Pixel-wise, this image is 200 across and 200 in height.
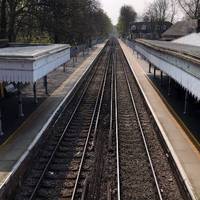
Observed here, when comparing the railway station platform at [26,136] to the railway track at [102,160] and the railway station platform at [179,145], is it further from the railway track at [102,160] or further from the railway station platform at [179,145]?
the railway station platform at [179,145]

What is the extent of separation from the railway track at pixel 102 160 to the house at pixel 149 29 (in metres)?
79.6

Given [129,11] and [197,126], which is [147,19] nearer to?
[129,11]

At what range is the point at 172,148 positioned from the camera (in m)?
14.9

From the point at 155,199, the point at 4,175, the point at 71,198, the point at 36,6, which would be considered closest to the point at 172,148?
the point at 155,199

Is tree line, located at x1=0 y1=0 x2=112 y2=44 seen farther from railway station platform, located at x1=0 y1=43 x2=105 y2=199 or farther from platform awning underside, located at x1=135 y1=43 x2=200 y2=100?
platform awning underside, located at x1=135 y1=43 x2=200 y2=100

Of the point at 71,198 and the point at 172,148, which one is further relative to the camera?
the point at 172,148

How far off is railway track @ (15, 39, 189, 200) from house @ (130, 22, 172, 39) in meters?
79.6

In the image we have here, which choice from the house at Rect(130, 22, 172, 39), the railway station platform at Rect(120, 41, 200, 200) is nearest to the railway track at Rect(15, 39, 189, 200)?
the railway station platform at Rect(120, 41, 200, 200)

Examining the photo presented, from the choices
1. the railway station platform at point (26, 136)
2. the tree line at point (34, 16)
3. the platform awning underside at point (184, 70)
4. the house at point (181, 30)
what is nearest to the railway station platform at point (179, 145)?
the platform awning underside at point (184, 70)

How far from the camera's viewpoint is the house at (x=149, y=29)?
10296 centimetres

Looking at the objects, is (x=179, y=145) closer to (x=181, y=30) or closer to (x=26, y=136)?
(x=26, y=136)

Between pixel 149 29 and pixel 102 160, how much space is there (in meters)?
116

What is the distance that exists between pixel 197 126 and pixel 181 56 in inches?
124

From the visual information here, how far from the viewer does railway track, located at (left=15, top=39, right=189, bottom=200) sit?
462 inches
